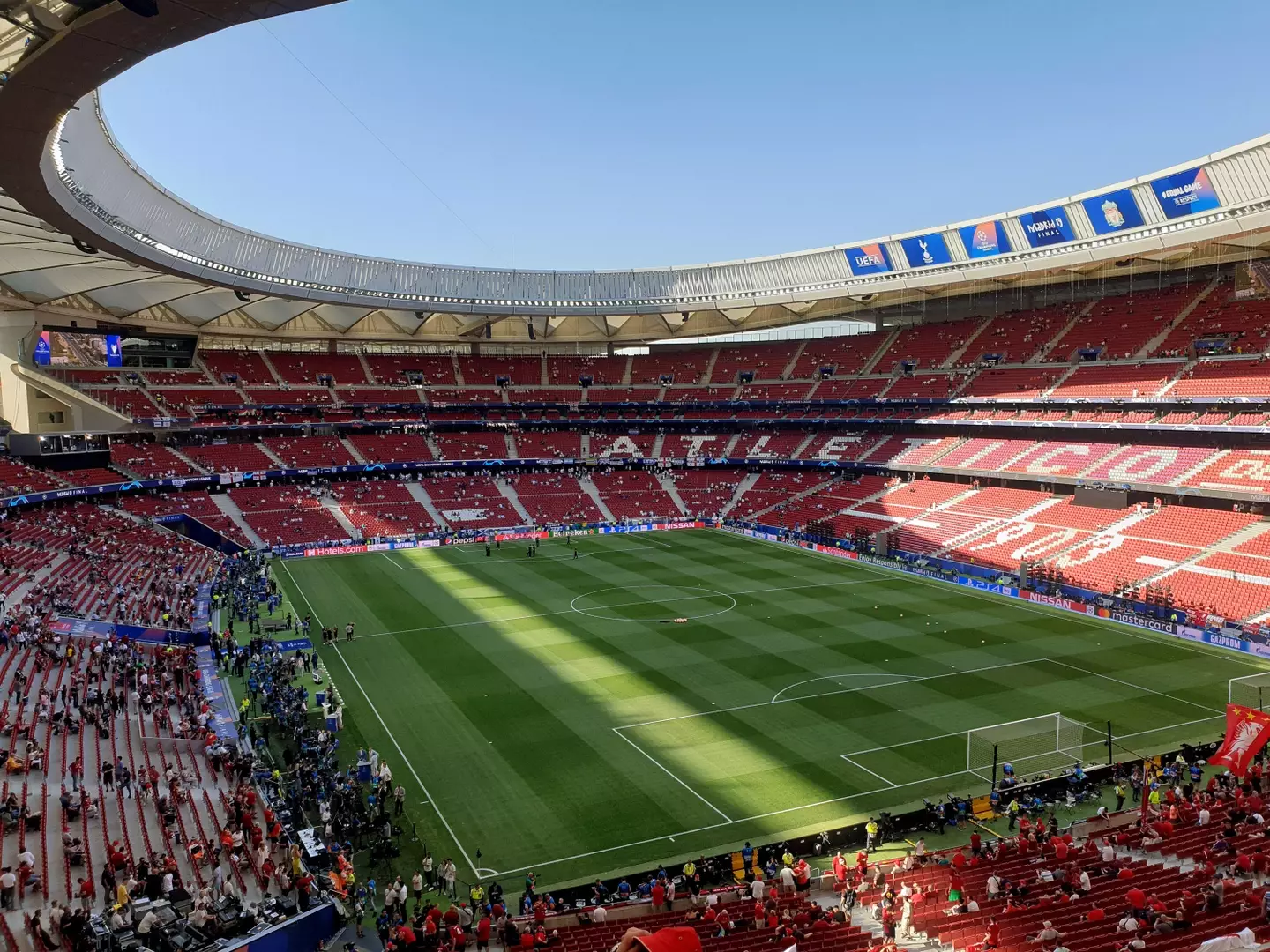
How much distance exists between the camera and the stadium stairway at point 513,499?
65.6 meters

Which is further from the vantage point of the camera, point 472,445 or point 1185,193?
point 472,445

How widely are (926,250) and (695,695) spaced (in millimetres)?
39068

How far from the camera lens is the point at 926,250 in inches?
2244

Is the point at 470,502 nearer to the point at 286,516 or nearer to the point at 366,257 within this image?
the point at 286,516

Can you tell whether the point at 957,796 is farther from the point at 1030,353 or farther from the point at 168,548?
the point at 1030,353

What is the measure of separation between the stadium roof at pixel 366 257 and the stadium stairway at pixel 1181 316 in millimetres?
1627

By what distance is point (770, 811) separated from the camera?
69.7 ft

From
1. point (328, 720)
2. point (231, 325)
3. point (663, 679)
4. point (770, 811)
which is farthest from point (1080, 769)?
point (231, 325)

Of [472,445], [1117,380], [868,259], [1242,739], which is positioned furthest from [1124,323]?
[472,445]

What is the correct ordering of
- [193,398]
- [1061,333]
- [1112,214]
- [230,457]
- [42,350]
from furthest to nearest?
[193,398] → [230,457] → [1061,333] → [42,350] → [1112,214]

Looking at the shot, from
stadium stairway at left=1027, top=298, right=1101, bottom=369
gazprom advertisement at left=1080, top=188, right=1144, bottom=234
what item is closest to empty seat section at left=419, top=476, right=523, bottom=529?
stadium stairway at left=1027, top=298, right=1101, bottom=369

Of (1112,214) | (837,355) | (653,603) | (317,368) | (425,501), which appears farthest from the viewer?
(837,355)

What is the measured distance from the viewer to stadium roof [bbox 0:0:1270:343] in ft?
55.3

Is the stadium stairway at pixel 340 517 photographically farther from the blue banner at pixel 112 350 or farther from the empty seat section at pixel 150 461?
the blue banner at pixel 112 350
